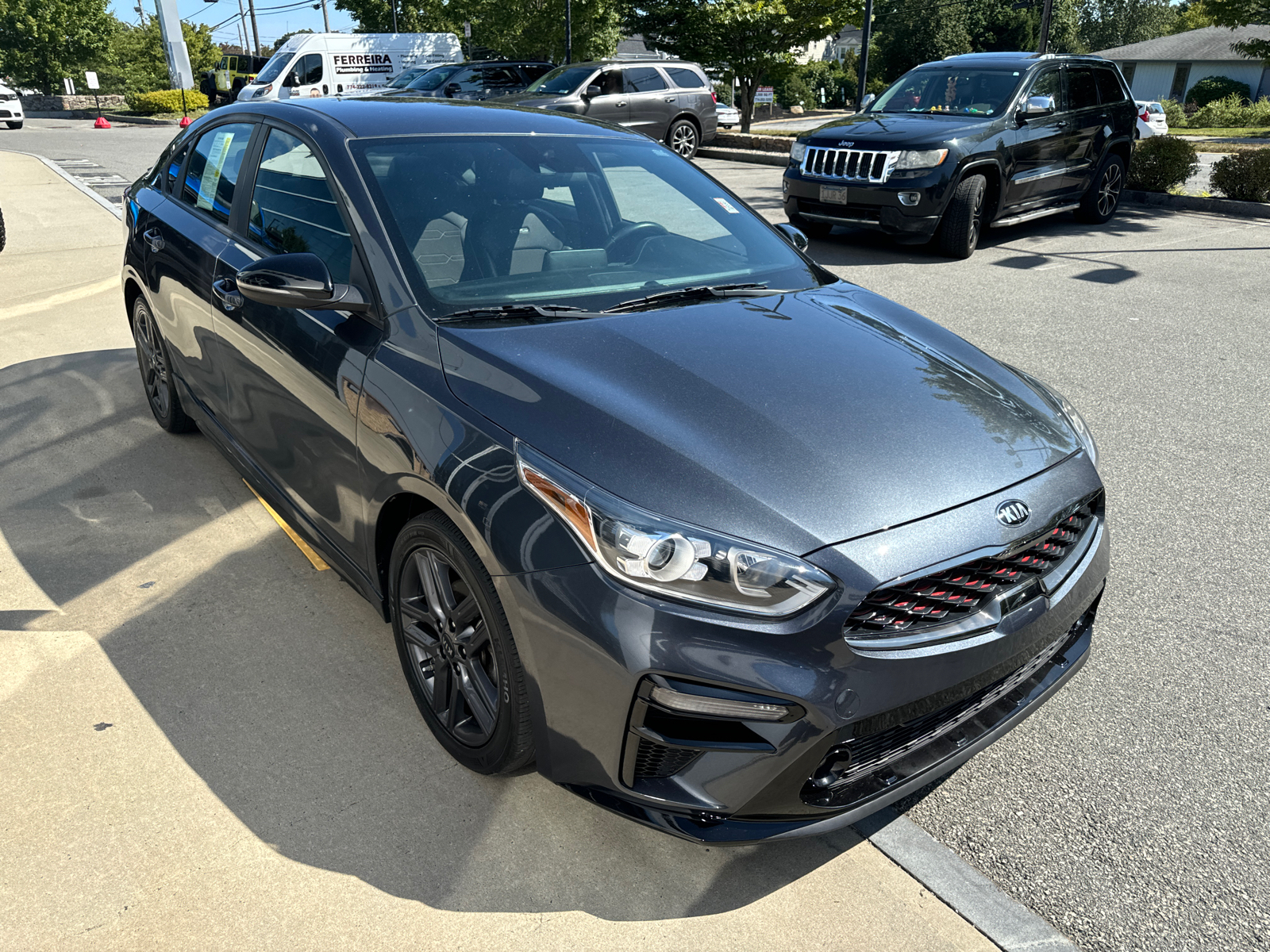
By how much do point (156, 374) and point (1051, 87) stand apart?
946 centimetres

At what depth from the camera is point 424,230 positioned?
2982mm

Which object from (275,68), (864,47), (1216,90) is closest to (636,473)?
(864,47)

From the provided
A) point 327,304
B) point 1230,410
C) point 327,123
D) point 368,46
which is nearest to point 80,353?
point 327,123

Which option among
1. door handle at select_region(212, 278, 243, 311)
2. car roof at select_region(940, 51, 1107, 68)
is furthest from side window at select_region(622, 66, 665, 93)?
door handle at select_region(212, 278, 243, 311)

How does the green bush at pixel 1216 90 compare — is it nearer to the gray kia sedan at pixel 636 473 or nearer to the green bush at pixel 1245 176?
the green bush at pixel 1245 176

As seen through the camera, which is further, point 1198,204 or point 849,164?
point 1198,204

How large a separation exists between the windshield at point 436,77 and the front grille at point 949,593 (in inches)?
754

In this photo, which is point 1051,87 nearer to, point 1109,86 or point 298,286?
point 1109,86

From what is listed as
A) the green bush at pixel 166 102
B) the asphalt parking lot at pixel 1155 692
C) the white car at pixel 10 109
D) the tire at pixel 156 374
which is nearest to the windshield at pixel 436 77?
the asphalt parking lot at pixel 1155 692

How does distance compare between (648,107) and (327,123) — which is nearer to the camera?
(327,123)

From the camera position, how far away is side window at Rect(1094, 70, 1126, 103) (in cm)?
1099

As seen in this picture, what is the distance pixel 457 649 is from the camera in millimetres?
2633

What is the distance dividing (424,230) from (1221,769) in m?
2.83

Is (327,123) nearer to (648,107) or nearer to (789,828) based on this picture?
(789,828)
